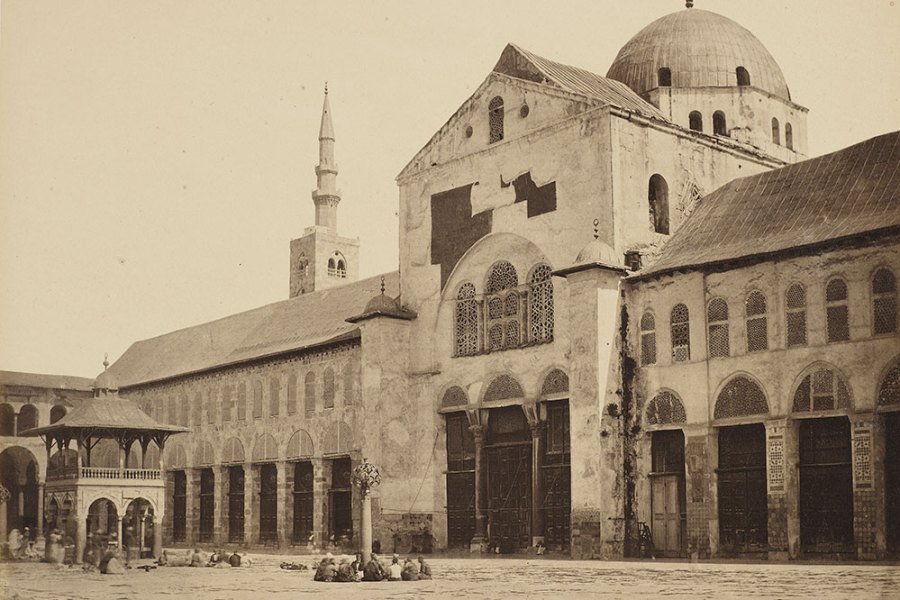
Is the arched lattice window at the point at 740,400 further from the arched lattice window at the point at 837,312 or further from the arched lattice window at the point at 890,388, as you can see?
the arched lattice window at the point at 890,388

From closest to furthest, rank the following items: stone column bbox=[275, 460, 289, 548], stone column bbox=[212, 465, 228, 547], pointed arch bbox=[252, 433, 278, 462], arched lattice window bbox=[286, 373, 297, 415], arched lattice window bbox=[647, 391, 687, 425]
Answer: arched lattice window bbox=[647, 391, 687, 425]
stone column bbox=[275, 460, 289, 548]
arched lattice window bbox=[286, 373, 297, 415]
pointed arch bbox=[252, 433, 278, 462]
stone column bbox=[212, 465, 228, 547]

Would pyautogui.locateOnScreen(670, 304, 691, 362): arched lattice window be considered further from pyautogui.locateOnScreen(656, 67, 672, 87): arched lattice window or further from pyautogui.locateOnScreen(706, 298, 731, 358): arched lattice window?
pyautogui.locateOnScreen(656, 67, 672, 87): arched lattice window

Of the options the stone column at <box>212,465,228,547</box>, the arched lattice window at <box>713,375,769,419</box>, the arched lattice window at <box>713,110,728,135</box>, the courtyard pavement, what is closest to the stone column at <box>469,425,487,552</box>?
the courtyard pavement

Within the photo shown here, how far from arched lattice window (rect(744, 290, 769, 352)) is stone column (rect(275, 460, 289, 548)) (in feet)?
65.1

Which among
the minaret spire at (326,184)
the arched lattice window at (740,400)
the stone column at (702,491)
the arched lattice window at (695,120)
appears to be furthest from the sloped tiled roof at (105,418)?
the minaret spire at (326,184)

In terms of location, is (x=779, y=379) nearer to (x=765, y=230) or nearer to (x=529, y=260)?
(x=765, y=230)

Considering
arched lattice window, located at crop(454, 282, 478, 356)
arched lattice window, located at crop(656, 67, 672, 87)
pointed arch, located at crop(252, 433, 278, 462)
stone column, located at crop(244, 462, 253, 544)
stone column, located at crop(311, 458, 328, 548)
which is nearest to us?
arched lattice window, located at crop(454, 282, 478, 356)

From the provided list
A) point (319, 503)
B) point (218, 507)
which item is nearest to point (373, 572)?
point (319, 503)

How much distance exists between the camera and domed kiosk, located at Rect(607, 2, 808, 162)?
3591 centimetres

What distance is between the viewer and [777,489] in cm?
2503

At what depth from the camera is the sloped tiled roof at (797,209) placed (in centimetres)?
2494

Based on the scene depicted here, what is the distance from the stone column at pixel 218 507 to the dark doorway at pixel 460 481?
13.5 metres

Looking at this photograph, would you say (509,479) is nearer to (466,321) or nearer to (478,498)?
(478,498)

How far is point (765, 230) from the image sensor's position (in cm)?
2686
